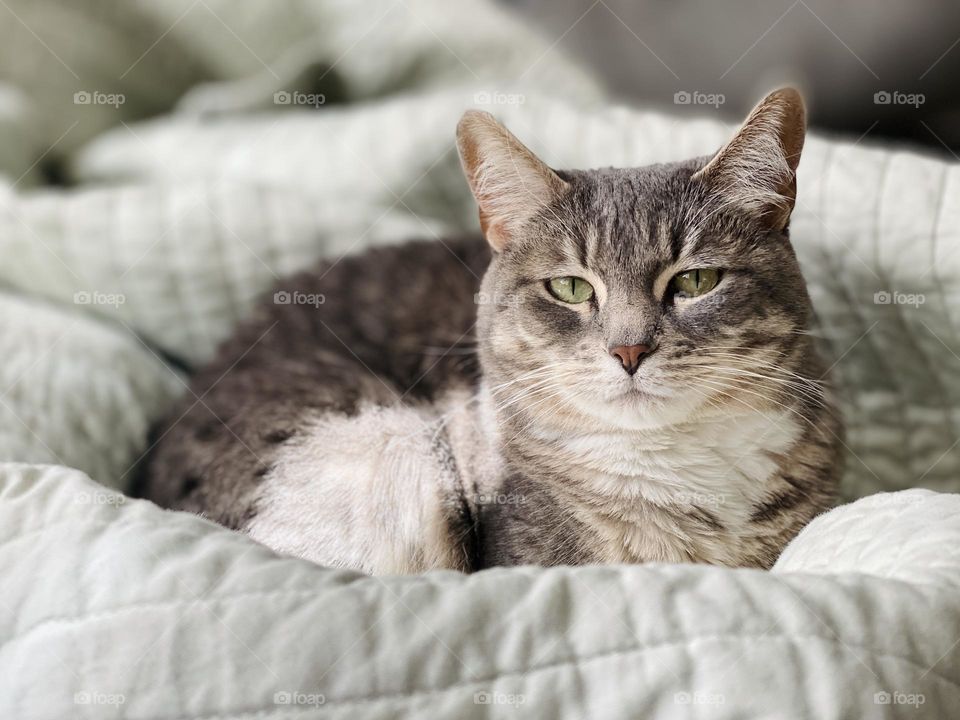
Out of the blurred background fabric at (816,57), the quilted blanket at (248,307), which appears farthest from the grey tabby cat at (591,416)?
the blurred background fabric at (816,57)

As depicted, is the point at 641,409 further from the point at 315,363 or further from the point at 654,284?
the point at 315,363

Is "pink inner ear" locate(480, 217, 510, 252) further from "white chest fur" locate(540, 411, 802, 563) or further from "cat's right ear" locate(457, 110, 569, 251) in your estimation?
"white chest fur" locate(540, 411, 802, 563)

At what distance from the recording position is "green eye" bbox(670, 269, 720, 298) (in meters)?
0.90

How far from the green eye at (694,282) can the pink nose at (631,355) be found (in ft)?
0.32

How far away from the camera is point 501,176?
3.22ft

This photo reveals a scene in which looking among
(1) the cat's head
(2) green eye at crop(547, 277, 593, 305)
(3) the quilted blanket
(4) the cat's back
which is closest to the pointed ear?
(1) the cat's head

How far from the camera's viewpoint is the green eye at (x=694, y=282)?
35.2 inches

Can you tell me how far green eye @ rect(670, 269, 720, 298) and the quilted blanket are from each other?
0.28 meters

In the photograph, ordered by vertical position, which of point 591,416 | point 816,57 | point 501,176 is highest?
point 816,57

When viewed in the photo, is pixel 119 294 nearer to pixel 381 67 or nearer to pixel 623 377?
pixel 381 67

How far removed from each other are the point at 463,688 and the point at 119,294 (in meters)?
1.05

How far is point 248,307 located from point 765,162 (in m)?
0.90

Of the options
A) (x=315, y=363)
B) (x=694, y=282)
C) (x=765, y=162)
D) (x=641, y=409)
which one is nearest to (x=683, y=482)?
(x=641, y=409)

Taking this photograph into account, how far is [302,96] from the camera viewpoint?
5.83 feet
